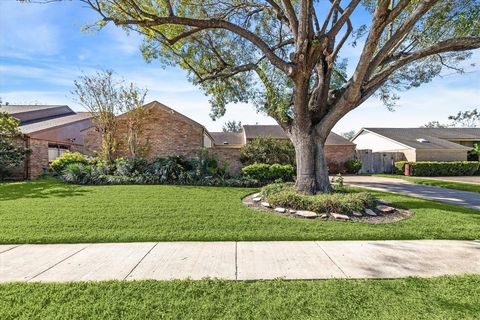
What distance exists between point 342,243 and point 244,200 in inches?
164

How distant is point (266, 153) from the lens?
14172 mm

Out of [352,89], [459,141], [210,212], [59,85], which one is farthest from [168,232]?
[459,141]

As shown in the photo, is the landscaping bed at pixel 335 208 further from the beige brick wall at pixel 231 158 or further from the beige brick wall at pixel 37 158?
the beige brick wall at pixel 37 158

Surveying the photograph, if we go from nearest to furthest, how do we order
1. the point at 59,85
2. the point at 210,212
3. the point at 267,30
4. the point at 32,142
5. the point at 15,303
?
the point at 15,303 → the point at 210,212 → the point at 267,30 → the point at 59,85 → the point at 32,142

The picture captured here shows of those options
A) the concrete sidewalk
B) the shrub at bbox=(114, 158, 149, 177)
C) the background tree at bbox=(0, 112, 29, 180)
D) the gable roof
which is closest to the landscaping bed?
the concrete sidewalk

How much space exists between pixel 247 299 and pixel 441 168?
24167 millimetres

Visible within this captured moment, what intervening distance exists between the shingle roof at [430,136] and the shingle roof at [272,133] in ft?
19.4

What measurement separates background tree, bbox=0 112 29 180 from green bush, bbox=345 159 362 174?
76.4ft

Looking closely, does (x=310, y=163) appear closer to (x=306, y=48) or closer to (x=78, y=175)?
(x=306, y=48)

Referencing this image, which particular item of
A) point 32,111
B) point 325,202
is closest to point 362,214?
point 325,202

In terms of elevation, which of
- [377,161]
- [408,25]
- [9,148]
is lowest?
Result: [377,161]

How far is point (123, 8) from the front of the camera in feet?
26.7

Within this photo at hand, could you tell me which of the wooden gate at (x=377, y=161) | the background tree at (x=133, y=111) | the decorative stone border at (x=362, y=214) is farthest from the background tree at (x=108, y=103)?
the wooden gate at (x=377, y=161)

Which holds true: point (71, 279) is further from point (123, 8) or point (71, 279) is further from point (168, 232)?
point (123, 8)
